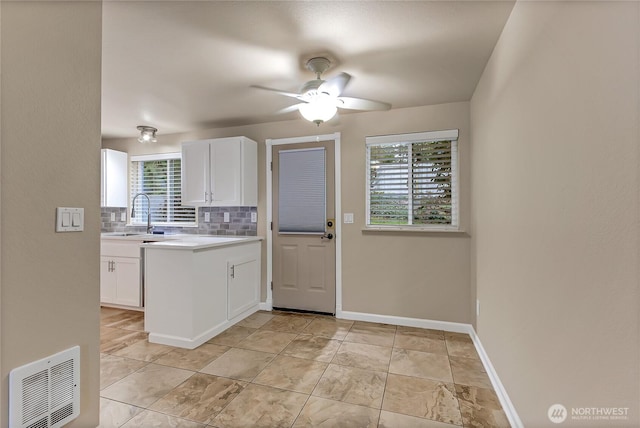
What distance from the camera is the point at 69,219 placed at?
1253 millimetres

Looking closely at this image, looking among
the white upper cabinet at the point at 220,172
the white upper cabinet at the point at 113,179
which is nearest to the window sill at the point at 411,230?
the white upper cabinet at the point at 220,172

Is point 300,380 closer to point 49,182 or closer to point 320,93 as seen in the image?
point 49,182

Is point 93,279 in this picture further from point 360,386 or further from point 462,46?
point 462,46

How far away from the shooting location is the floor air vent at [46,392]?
1.06 m

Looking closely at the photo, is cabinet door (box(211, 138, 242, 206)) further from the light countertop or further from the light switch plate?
the light switch plate

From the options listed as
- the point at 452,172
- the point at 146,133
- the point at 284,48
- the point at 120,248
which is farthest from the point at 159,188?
the point at 452,172

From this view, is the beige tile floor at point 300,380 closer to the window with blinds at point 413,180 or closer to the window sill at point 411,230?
the window sill at point 411,230

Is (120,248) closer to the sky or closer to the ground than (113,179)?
closer to the ground

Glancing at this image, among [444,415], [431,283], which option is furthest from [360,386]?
[431,283]

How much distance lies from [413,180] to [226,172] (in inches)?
85.7

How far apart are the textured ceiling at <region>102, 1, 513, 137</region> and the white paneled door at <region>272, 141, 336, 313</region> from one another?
78cm

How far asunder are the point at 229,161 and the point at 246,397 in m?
2.52

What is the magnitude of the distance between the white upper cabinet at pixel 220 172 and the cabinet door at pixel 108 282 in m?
1.23

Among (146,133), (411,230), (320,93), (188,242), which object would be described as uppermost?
(146,133)
